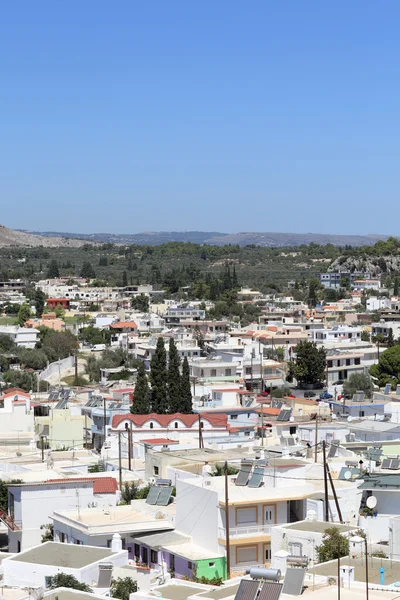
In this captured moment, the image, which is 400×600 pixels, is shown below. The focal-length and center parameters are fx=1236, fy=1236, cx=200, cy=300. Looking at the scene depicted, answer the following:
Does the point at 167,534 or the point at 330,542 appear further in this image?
the point at 167,534

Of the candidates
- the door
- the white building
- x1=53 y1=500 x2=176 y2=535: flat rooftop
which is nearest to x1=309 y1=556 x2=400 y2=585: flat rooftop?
the door

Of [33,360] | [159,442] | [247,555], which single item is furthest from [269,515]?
[33,360]

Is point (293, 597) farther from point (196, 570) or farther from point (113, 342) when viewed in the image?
point (113, 342)

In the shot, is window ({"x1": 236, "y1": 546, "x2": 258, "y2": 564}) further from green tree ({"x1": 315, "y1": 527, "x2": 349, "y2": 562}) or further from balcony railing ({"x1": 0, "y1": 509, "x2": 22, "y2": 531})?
balcony railing ({"x1": 0, "y1": 509, "x2": 22, "y2": 531})

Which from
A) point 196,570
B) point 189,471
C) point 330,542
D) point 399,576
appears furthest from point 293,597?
point 189,471

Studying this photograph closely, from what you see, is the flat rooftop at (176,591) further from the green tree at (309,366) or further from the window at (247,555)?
the green tree at (309,366)

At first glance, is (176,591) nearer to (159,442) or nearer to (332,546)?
(332,546)
